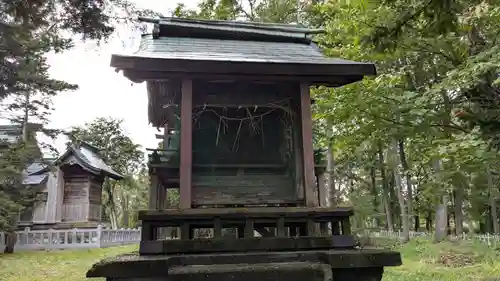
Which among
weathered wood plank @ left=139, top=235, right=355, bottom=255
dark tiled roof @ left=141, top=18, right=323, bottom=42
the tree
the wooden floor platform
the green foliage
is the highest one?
the tree

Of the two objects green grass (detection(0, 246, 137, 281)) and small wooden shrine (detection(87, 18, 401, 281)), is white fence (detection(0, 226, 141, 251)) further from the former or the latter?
small wooden shrine (detection(87, 18, 401, 281))

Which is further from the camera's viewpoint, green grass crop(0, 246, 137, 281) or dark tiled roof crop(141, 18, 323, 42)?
green grass crop(0, 246, 137, 281)

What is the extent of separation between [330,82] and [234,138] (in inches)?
62.2

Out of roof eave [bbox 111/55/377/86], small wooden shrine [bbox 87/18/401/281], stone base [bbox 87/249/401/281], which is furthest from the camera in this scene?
roof eave [bbox 111/55/377/86]

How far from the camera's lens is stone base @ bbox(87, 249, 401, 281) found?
4.29 metres

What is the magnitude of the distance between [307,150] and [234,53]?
5.57 ft

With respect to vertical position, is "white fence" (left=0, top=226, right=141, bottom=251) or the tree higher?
the tree

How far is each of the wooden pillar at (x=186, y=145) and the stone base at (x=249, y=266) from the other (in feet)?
2.47

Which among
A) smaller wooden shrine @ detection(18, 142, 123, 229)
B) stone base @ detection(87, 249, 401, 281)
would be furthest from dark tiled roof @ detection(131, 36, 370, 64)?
smaller wooden shrine @ detection(18, 142, 123, 229)

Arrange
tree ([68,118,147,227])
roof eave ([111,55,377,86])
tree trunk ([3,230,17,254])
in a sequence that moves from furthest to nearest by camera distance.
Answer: tree ([68,118,147,227]) < tree trunk ([3,230,17,254]) < roof eave ([111,55,377,86])

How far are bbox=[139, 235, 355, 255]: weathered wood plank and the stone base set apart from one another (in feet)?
0.49

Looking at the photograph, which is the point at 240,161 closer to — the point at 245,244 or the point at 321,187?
the point at 245,244

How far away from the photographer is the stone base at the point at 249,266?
14.1 ft

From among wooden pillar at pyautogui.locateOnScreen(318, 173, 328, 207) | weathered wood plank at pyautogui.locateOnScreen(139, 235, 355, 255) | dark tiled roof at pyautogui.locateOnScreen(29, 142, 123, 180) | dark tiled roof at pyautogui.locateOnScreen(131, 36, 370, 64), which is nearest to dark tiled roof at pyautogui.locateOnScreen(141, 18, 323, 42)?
dark tiled roof at pyautogui.locateOnScreen(131, 36, 370, 64)
